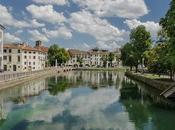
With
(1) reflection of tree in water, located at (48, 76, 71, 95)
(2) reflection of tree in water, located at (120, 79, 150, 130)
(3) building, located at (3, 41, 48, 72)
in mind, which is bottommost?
(2) reflection of tree in water, located at (120, 79, 150, 130)

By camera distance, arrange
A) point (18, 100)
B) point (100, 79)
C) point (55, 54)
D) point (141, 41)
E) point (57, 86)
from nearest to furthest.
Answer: point (18, 100), point (57, 86), point (141, 41), point (100, 79), point (55, 54)

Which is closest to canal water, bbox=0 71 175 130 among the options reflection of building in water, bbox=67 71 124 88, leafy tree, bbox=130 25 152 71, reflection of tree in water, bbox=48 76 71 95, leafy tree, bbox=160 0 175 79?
leafy tree, bbox=160 0 175 79

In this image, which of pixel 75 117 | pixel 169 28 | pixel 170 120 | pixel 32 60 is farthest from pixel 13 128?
pixel 32 60

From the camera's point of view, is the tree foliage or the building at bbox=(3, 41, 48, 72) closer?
the tree foliage

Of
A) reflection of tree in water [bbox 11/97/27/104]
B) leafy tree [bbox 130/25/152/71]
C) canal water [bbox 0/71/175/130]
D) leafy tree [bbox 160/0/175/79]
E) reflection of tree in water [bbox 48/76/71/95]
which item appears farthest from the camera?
leafy tree [bbox 130/25/152/71]

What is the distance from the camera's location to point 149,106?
37.0 m

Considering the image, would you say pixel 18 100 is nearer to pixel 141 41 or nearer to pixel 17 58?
pixel 141 41

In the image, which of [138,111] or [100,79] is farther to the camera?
[100,79]

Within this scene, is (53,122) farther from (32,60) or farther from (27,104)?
(32,60)

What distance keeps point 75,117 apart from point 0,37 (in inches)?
2529

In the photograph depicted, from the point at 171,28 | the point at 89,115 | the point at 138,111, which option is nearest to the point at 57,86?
the point at 171,28

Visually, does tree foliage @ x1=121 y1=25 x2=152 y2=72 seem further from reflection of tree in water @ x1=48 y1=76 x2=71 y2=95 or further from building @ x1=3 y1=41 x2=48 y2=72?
building @ x1=3 y1=41 x2=48 y2=72

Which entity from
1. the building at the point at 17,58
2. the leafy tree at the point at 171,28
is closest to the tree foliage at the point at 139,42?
the building at the point at 17,58

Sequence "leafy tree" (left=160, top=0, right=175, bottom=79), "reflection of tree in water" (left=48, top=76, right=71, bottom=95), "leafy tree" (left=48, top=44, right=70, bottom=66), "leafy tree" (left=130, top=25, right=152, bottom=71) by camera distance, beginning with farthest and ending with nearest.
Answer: "leafy tree" (left=48, top=44, right=70, bottom=66)
"leafy tree" (left=130, top=25, right=152, bottom=71)
"reflection of tree in water" (left=48, top=76, right=71, bottom=95)
"leafy tree" (left=160, top=0, right=175, bottom=79)
